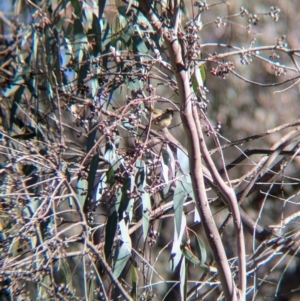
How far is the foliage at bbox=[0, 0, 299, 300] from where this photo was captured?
1.28 m

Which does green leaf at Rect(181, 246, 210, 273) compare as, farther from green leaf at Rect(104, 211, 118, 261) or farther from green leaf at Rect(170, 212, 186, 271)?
green leaf at Rect(104, 211, 118, 261)

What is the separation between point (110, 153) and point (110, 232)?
0.24 metres

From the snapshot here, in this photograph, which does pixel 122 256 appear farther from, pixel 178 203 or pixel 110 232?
pixel 178 203

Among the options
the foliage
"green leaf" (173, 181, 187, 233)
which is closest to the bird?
the foliage

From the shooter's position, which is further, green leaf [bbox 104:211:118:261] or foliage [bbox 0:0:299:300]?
green leaf [bbox 104:211:118:261]

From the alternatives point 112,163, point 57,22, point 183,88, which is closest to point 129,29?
point 57,22

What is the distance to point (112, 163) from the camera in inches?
64.3

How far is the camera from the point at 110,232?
5.27 feet

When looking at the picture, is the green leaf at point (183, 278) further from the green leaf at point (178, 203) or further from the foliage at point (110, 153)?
the green leaf at point (178, 203)

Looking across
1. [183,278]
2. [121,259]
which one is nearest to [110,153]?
[121,259]

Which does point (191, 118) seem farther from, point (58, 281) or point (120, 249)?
point (58, 281)

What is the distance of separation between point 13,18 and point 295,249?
125cm

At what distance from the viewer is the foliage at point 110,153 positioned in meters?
1.28

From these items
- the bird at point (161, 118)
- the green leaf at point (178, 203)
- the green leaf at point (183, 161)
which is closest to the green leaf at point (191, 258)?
the green leaf at point (178, 203)
